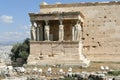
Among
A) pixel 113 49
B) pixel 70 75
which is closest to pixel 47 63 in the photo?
pixel 113 49

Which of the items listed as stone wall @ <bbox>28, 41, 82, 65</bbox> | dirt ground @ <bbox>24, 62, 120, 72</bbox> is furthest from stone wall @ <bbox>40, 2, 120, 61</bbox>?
stone wall @ <bbox>28, 41, 82, 65</bbox>

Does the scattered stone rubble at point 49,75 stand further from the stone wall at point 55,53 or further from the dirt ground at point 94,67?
the stone wall at point 55,53

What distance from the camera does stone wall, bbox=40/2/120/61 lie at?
103 ft

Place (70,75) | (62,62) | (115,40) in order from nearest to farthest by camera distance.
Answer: (70,75) → (62,62) → (115,40)

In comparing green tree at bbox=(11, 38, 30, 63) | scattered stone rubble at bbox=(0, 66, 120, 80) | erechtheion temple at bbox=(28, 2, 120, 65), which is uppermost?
erechtheion temple at bbox=(28, 2, 120, 65)

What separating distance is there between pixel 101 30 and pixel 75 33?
3.26m

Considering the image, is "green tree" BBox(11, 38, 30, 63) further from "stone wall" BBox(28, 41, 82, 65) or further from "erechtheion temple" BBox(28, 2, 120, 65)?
"stone wall" BBox(28, 41, 82, 65)

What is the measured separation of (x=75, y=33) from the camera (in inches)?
1163

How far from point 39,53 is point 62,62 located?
2303mm

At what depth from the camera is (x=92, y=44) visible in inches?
1265

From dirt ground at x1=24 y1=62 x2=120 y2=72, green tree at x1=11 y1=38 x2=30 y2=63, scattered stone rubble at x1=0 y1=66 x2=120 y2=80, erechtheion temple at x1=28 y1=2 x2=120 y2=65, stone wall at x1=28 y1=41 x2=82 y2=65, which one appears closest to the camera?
scattered stone rubble at x1=0 y1=66 x2=120 y2=80

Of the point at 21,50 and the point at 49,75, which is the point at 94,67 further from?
the point at 21,50

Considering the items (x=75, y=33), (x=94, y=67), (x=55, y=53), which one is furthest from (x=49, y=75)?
(x=75, y=33)

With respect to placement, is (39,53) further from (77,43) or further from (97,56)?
(97,56)
